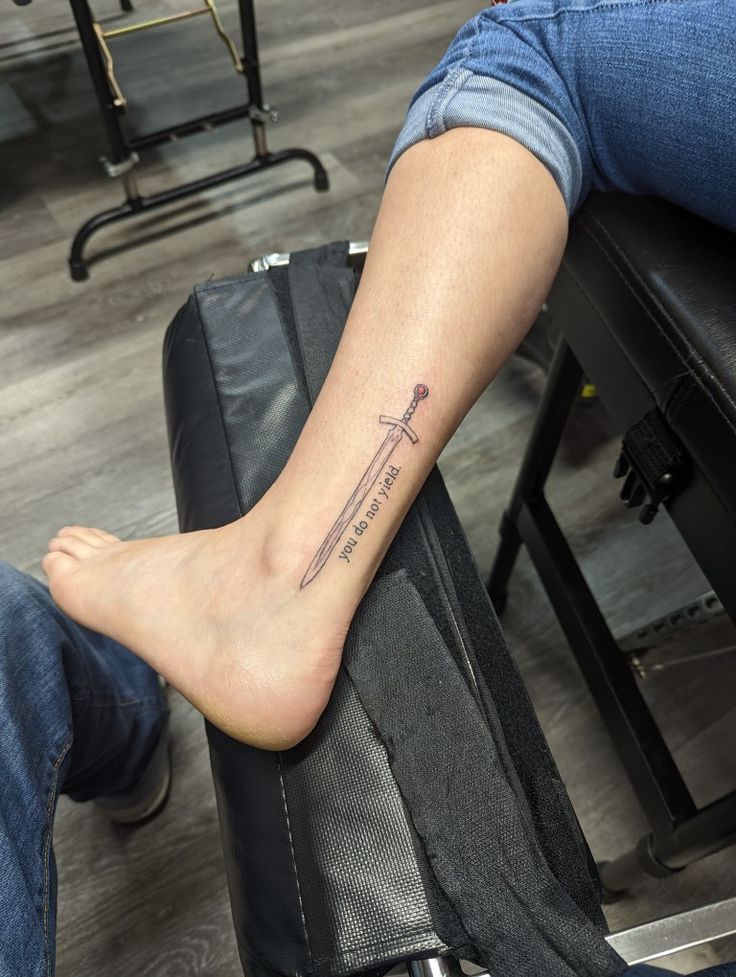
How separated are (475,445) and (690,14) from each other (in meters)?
0.82

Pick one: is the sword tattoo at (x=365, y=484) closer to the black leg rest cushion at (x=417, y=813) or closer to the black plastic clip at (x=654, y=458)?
the black leg rest cushion at (x=417, y=813)

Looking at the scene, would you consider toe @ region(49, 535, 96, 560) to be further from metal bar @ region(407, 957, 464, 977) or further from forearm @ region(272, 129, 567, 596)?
metal bar @ region(407, 957, 464, 977)

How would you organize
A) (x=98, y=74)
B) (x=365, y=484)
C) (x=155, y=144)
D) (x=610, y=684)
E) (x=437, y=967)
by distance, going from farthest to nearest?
(x=155, y=144)
(x=98, y=74)
(x=610, y=684)
(x=365, y=484)
(x=437, y=967)

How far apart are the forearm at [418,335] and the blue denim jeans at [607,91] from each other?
0.03 m

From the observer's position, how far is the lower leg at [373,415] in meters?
0.52

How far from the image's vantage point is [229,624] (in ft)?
1.79

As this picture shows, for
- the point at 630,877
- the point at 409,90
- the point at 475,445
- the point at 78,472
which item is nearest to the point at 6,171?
the point at 78,472

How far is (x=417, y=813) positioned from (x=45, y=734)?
0.29 m

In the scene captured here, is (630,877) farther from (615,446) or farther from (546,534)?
(615,446)

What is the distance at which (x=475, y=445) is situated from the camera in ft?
4.27

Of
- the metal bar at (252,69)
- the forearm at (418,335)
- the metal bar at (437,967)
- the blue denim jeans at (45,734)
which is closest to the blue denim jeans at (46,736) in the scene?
the blue denim jeans at (45,734)

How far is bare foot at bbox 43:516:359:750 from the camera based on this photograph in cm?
49

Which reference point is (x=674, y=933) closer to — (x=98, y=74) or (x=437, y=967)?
(x=437, y=967)

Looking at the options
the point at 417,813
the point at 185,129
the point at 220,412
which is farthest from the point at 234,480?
the point at 185,129
